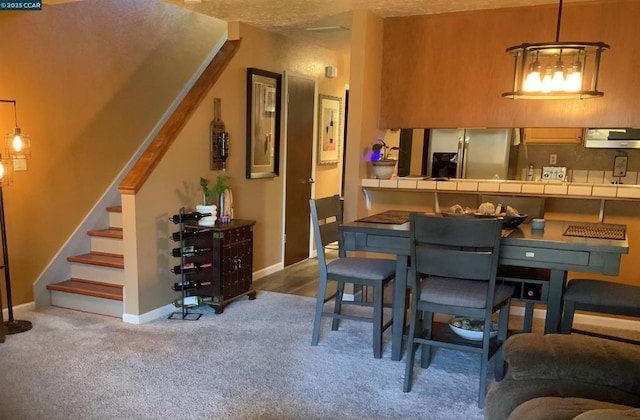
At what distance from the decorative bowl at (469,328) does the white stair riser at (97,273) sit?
8.21 ft

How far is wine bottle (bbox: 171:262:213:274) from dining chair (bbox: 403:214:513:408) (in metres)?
1.74

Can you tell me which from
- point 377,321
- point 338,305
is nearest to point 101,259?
point 338,305

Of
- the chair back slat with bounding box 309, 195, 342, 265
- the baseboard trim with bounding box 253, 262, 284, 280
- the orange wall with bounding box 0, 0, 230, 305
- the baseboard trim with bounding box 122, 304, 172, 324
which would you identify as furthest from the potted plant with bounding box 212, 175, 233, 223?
the orange wall with bounding box 0, 0, 230, 305

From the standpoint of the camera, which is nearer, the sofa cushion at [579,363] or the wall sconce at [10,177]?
the sofa cushion at [579,363]

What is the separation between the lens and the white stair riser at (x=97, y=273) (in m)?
3.86

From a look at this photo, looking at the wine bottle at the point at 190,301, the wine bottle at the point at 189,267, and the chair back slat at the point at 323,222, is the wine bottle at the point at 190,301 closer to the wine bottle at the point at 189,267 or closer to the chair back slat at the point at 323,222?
the wine bottle at the point at 189,267

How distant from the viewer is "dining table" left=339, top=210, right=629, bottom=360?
8.06ft

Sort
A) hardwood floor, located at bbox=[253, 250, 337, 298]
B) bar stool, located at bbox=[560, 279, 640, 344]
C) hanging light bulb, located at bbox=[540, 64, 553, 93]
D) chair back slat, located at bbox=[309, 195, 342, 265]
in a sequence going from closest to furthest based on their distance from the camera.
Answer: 1. hanging light bulb, located at bbox=[540, 64, 553, 93]
2. bar stool, located at bbox=[560, 279, 640, 344]
3. chair back slat, located at bbox=[309, 195, 342, 265]
4. hardwood floor, located at bbox=[253, 250, 337, 298]

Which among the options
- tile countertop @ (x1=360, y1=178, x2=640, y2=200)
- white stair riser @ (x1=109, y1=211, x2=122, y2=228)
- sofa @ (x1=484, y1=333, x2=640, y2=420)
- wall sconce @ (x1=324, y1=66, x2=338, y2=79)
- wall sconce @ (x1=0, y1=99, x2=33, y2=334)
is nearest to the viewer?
sofa @ (x1=484, y1=333, x2=640, y2=420)

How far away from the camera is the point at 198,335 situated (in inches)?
132

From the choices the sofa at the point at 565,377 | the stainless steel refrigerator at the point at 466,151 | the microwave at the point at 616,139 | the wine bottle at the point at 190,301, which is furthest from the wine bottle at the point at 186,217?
the microwave at the point at 616,139

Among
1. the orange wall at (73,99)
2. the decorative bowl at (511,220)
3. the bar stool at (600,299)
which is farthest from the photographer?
the orange wall at (73,99)

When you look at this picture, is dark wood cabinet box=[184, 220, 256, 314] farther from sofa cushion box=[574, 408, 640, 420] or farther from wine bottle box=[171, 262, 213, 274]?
sofa cushion box=[574, 408, 640, 420]

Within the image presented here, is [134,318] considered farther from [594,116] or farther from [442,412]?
[594,116]
